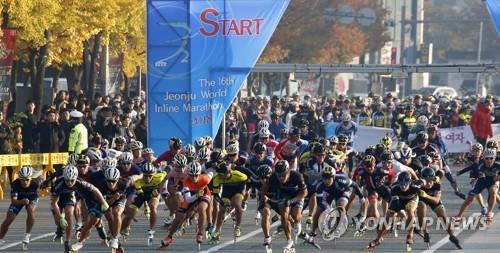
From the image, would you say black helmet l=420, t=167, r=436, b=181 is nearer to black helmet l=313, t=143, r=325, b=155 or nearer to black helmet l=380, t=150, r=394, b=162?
black helmet l=380, t=150, r=394, b=162

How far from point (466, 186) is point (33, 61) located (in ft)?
38.7

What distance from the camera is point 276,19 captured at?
23.8m

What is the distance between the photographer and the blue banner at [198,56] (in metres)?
23.6

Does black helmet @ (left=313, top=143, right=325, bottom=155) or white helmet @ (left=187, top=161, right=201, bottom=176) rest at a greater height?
black helmet @ (left=313, top=143, right=325, bottom=155)

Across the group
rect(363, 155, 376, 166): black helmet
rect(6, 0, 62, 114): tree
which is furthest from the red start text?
rect(6, 0, 62, 114): tree

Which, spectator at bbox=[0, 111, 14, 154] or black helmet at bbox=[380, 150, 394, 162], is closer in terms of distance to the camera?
black helmet at bbox=[380, 150, 394, 162]

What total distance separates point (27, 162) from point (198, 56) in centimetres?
512

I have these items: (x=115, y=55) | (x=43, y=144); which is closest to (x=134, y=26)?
(x=115, y=55)

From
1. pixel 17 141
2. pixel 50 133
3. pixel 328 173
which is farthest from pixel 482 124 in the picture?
pixel 328 173

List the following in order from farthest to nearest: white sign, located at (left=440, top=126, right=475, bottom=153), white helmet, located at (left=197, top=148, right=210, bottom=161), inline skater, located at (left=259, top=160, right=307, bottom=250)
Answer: white sign, located at (left=440, top=126, right=475, bottom=153)
white helmet, located at (left=197, top=148, right=210, bottom=161)
inline skater, located at (left=259, top=160, right=307, bottom=250)

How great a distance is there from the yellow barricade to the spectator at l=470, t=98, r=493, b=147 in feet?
41.1

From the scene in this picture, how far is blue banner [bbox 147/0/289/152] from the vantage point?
23.6 meters

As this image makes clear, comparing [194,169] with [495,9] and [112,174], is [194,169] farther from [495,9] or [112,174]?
[495,9]

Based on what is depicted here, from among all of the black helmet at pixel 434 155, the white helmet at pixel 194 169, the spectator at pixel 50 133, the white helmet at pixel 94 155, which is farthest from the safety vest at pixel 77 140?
the black helmet at pixel 434 155
